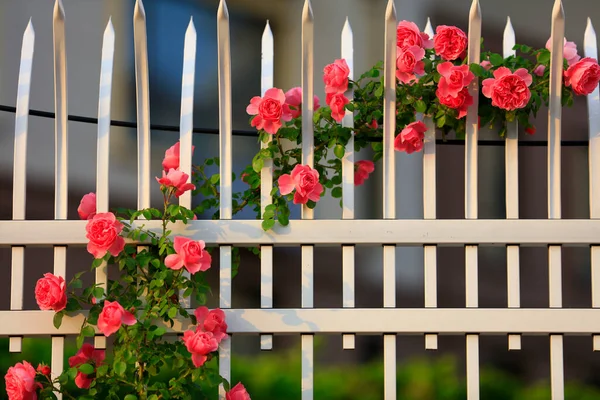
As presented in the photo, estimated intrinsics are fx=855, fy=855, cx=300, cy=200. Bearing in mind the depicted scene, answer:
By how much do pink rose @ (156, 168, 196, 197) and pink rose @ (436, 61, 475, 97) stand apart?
73 cm

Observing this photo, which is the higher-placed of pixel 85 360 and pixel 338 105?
pixel 338 105

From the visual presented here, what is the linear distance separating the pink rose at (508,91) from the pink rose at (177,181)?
2.77ft

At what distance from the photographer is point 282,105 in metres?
2.33

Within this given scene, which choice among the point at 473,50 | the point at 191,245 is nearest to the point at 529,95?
the point at 473,50

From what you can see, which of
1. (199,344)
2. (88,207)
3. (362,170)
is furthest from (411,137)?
(88,207)

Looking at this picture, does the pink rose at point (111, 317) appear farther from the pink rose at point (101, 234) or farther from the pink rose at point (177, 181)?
the pink rose at point (177, 181)

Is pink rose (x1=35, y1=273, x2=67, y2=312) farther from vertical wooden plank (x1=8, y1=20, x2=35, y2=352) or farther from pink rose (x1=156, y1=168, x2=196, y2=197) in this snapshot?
pink rose (x1=156, y1=168, x2=196, y2=197)

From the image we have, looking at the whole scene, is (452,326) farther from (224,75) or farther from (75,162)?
(75,162)

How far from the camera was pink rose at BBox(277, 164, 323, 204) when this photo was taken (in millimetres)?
2258

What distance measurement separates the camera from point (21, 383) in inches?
85.7

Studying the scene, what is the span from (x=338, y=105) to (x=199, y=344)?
0.75m

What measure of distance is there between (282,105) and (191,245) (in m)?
0.46

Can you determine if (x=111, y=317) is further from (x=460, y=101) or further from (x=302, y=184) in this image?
(x=460, y=101)

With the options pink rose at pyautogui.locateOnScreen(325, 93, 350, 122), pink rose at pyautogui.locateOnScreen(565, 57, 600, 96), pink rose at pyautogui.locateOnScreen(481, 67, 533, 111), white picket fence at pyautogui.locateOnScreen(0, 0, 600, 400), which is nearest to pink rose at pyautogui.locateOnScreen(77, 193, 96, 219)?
white picket fence at pyautogui.locateOnScreen(0, 0, 600, 400)
